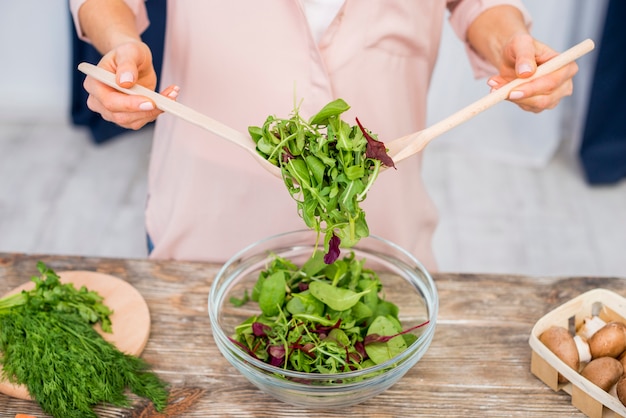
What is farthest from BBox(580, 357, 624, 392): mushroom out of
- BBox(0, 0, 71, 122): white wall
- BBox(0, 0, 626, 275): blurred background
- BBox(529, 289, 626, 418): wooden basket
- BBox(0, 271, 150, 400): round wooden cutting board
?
BBox(0, 0, 71, 122): white wall

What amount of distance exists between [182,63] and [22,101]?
8.69ft

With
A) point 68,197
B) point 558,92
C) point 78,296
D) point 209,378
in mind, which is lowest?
point 68,197

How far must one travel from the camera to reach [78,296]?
4.24 ft

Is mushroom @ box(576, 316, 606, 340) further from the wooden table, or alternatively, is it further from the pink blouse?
the pink blouse

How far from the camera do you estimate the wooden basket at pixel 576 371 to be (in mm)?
1109

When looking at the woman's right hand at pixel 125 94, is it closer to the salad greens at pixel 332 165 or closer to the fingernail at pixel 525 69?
the salad greens at pixel 332 165

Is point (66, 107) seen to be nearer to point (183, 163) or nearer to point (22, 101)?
point (22, 101)

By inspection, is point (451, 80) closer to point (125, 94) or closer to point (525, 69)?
point (525, 69)

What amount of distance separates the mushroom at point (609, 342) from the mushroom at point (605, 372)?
0.11 feet

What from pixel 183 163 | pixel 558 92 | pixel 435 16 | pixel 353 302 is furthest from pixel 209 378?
pixel 435 16

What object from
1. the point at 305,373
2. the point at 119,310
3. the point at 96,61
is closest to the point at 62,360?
the point at 119,310

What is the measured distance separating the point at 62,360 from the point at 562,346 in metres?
0.79

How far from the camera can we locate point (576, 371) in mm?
1167

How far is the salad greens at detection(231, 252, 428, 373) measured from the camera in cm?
113
